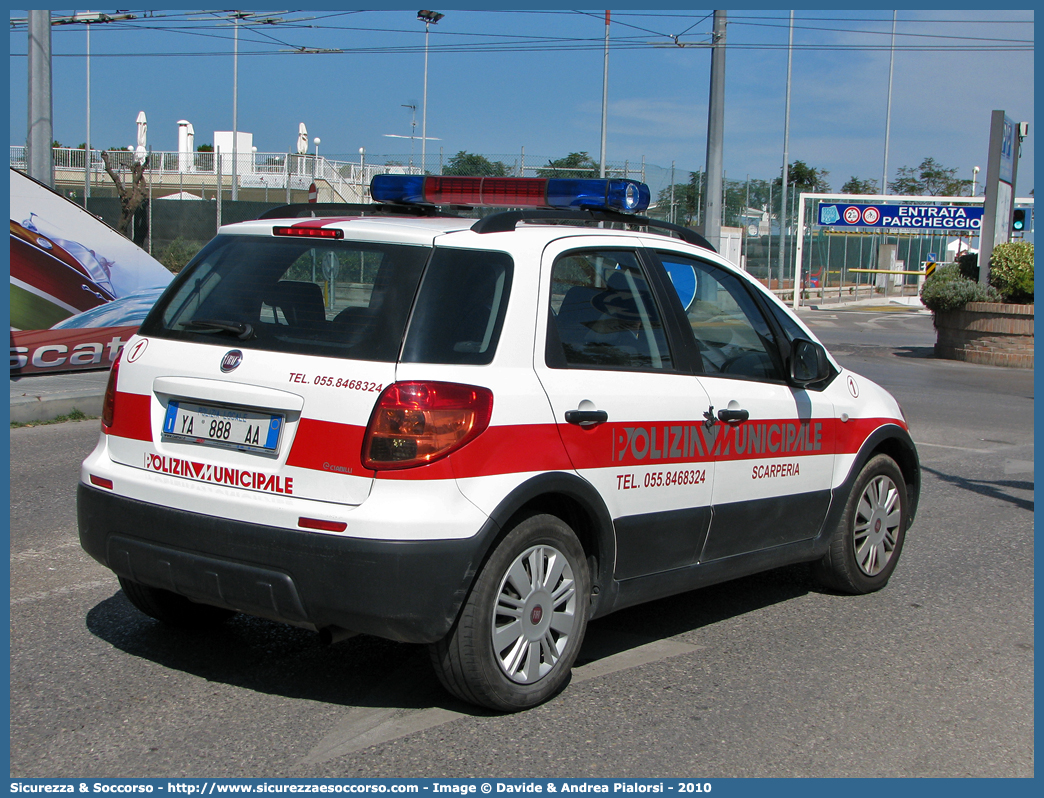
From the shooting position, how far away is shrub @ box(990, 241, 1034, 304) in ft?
65.2

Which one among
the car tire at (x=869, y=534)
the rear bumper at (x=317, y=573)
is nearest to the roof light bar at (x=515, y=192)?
the rear bumper at (x=317, y=573)

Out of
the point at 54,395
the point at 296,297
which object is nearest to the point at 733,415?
the point at 296,297

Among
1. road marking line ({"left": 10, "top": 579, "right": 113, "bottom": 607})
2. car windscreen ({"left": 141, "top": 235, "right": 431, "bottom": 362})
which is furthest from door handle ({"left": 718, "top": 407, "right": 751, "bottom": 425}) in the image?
road marking line ({"left": 10, "top": 579, "right": 113, "bottom": 607})

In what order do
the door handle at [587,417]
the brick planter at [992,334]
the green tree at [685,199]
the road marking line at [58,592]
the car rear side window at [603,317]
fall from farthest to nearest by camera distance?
the green tree at [685,199]
the brick planter at [992,334]
the road marking line at [58,592]
the car rear side window at [603,317]
the door handle at [587,417]

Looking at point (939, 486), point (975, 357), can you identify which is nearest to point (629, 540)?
point (939, 486)

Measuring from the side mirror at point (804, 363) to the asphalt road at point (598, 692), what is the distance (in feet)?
3.77

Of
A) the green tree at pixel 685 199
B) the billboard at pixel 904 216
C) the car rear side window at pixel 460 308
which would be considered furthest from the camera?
the billboard at pixel 904 216

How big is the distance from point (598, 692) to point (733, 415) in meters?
1.28

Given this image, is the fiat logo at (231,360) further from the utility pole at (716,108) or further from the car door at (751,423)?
the utility pole at (716,108)

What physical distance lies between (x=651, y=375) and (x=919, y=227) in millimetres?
30974

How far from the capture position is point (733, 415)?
451cm

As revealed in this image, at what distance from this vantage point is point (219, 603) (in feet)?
12.0

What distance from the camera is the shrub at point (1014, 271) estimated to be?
1986 centimetres

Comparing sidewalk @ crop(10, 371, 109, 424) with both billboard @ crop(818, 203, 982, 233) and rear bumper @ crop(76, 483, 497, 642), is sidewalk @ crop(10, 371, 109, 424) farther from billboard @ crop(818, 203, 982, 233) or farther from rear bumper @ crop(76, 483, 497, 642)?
billboard @ crop(818, 203, 982, 233)
